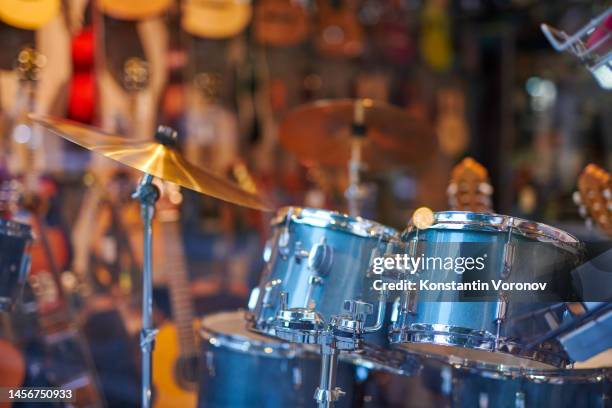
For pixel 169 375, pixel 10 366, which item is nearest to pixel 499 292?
pixel 10 366

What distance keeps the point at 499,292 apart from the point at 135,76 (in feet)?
8.62

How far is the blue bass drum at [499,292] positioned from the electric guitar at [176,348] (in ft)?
5.78

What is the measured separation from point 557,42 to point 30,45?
241 centimetres

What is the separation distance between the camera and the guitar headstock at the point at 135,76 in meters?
4.19

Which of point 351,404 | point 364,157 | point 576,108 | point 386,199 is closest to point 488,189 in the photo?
point 364,157

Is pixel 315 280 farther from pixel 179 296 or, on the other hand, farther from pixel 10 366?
pixel 179 296

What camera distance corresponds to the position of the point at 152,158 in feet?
8.09

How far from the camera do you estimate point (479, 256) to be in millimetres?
2199

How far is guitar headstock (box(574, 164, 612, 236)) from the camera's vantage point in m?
2.89

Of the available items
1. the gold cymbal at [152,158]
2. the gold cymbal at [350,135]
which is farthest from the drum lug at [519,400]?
the gold cymbal at [350,135]

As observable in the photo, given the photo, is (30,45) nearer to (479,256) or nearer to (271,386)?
(271,386)

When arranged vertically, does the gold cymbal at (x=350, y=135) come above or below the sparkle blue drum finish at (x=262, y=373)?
→ above

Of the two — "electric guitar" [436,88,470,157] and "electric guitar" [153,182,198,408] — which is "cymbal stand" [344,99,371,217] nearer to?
"electric guitar" [153,182,198,408]

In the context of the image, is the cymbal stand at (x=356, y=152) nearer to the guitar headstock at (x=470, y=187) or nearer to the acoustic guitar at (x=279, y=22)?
the guitar headstock at (x=470, y=187)
